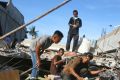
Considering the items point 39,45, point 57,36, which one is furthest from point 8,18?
point 57,36

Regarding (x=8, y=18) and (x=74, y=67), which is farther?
(x=8, y=18)

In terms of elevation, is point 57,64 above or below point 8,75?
above

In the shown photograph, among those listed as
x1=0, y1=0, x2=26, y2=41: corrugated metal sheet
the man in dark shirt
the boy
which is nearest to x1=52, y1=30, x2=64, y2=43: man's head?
the boy

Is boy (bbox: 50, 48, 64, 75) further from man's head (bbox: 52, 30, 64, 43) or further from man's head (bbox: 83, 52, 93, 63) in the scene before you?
man's head (bbox: 52, 30, 64, 43)

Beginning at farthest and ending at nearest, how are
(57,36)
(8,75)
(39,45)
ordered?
A: (39,45)
(57,36)
(8,75)

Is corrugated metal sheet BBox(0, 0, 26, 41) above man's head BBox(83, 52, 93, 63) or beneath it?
above

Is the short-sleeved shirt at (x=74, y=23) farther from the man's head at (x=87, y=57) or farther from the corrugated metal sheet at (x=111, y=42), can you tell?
the corrugated metal sheet at (x=111, y=42)

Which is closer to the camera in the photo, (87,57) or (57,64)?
(87,57)

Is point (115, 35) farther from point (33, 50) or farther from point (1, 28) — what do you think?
point (33, 50)

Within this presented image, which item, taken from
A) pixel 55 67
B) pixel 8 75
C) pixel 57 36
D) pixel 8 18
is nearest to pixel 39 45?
pixel 57 36

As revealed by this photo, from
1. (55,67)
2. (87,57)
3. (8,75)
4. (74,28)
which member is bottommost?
(8,75)

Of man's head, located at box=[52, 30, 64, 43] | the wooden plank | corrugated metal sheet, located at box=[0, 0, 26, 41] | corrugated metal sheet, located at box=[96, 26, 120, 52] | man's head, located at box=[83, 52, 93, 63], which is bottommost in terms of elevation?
the wooden plank

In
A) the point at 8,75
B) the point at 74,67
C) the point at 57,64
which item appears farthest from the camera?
the point at 57,64

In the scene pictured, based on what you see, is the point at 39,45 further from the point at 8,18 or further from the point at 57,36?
the point at 8,18
